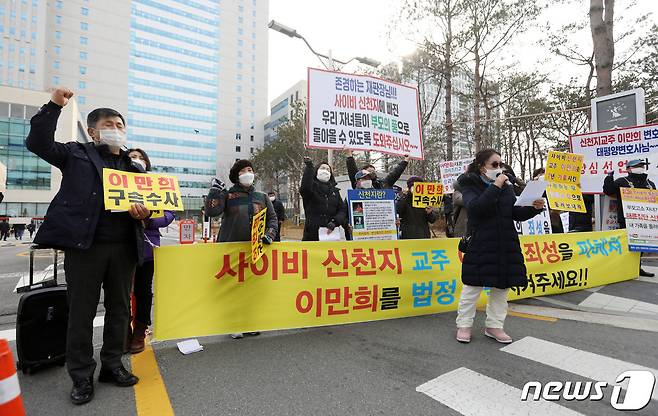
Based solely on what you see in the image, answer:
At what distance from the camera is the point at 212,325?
310 cm

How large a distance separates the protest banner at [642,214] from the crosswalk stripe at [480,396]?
5126mm

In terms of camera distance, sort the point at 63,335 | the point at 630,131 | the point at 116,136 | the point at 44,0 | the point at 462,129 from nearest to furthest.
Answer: the point at 116,136 → the point at 63,335 → the point at 630,131 → the point at 462,129 → the point at 44,0

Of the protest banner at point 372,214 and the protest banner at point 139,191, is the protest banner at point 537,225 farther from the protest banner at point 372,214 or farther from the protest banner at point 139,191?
the protest banner at point 139,191

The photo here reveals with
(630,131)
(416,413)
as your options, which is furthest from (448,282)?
(630,131)

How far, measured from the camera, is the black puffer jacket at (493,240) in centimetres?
314

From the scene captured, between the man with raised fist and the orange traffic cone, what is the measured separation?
80 centimetres

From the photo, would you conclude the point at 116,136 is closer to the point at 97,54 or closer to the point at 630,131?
the point at 630,131

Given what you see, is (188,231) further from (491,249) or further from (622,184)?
(622,184)

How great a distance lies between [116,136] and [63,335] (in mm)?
1636

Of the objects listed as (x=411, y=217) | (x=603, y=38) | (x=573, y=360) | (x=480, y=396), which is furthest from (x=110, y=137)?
(x=603, y=38)

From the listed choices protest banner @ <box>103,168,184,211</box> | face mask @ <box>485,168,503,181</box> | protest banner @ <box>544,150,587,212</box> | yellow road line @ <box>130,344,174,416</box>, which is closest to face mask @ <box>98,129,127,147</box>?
protest banner @ <box>103,168,184,211</box>

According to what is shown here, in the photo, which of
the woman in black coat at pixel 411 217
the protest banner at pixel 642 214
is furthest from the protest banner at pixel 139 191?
the protest banner at pixel 642 214

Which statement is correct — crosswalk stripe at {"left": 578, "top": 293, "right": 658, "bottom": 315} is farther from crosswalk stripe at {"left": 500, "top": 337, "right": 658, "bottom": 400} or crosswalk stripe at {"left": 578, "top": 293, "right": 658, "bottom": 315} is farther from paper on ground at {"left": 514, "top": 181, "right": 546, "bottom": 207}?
paper on ground at {"left": 514, "top": 181, "right": 546, "bottom": 207}

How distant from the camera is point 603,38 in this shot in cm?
935
